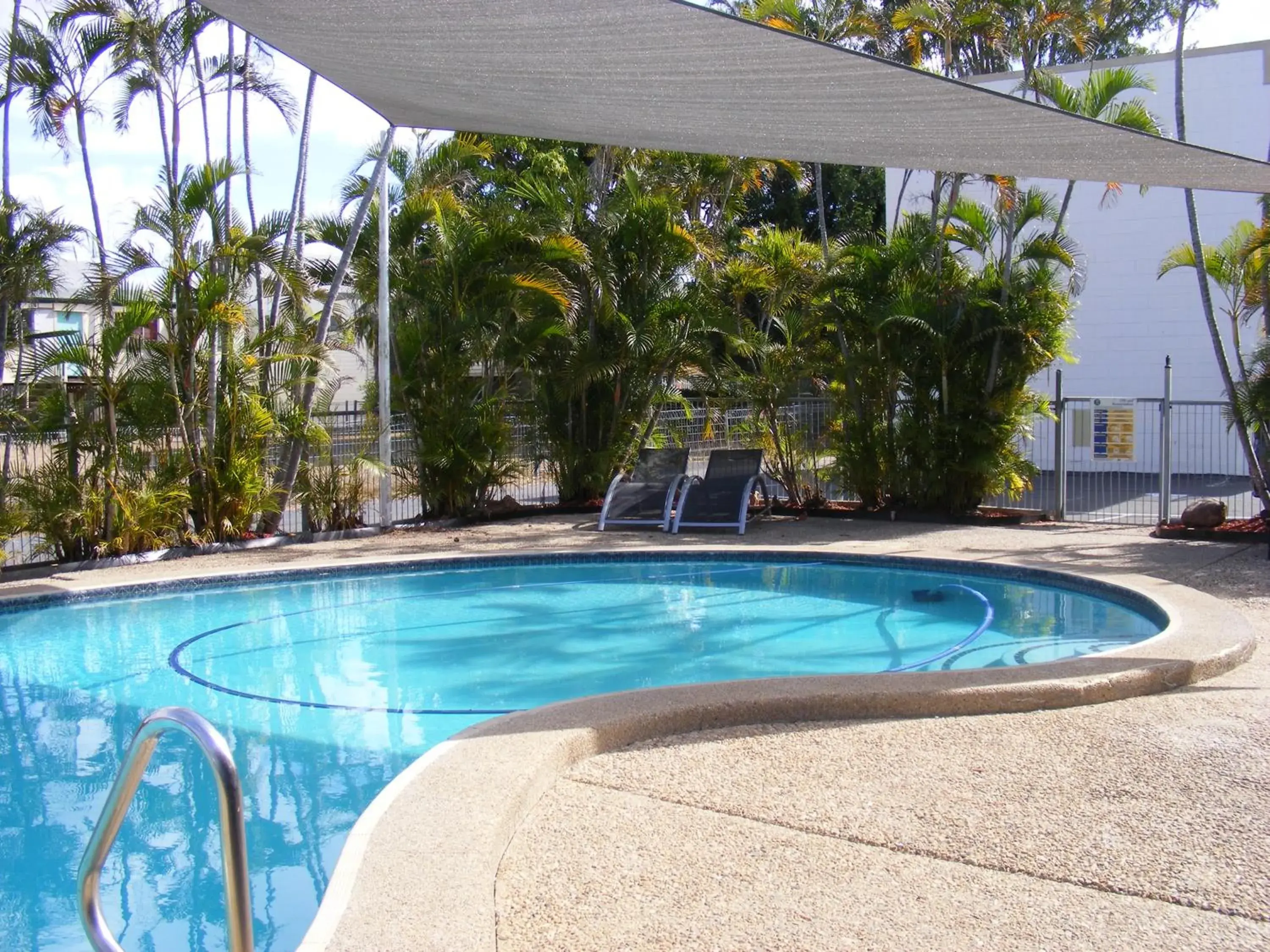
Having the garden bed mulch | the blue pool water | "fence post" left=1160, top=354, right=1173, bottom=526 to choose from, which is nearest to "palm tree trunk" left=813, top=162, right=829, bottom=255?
"fence post" left=1160, top=354, right=1173, bottom=526

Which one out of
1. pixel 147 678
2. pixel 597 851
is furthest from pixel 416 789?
pixel 147 678

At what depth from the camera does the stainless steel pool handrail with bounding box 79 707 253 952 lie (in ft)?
7.62

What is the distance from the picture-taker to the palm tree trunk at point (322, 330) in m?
11.4

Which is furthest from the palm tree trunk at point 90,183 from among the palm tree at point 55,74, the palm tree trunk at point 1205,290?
the palm tree trunk at point 1205,290

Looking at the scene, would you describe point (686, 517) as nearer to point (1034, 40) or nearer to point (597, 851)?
point (1034, 40)

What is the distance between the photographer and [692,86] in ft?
18.0

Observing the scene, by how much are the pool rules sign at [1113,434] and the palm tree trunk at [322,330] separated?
816cm

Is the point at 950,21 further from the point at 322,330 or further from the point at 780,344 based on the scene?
the point at 322,330

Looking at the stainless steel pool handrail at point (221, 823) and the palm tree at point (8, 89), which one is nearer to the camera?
the stainless steel pool handrail at point (221, 823)

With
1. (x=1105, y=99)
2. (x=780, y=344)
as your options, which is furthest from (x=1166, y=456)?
(x=780, y=344)

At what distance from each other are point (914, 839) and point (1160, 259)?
1673 cm

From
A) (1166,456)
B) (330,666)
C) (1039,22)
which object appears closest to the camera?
(330,666)

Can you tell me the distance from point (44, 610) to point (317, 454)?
3480 millimetres

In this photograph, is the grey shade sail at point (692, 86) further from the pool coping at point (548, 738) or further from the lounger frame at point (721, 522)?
the lounger frame at point (721, 522)
